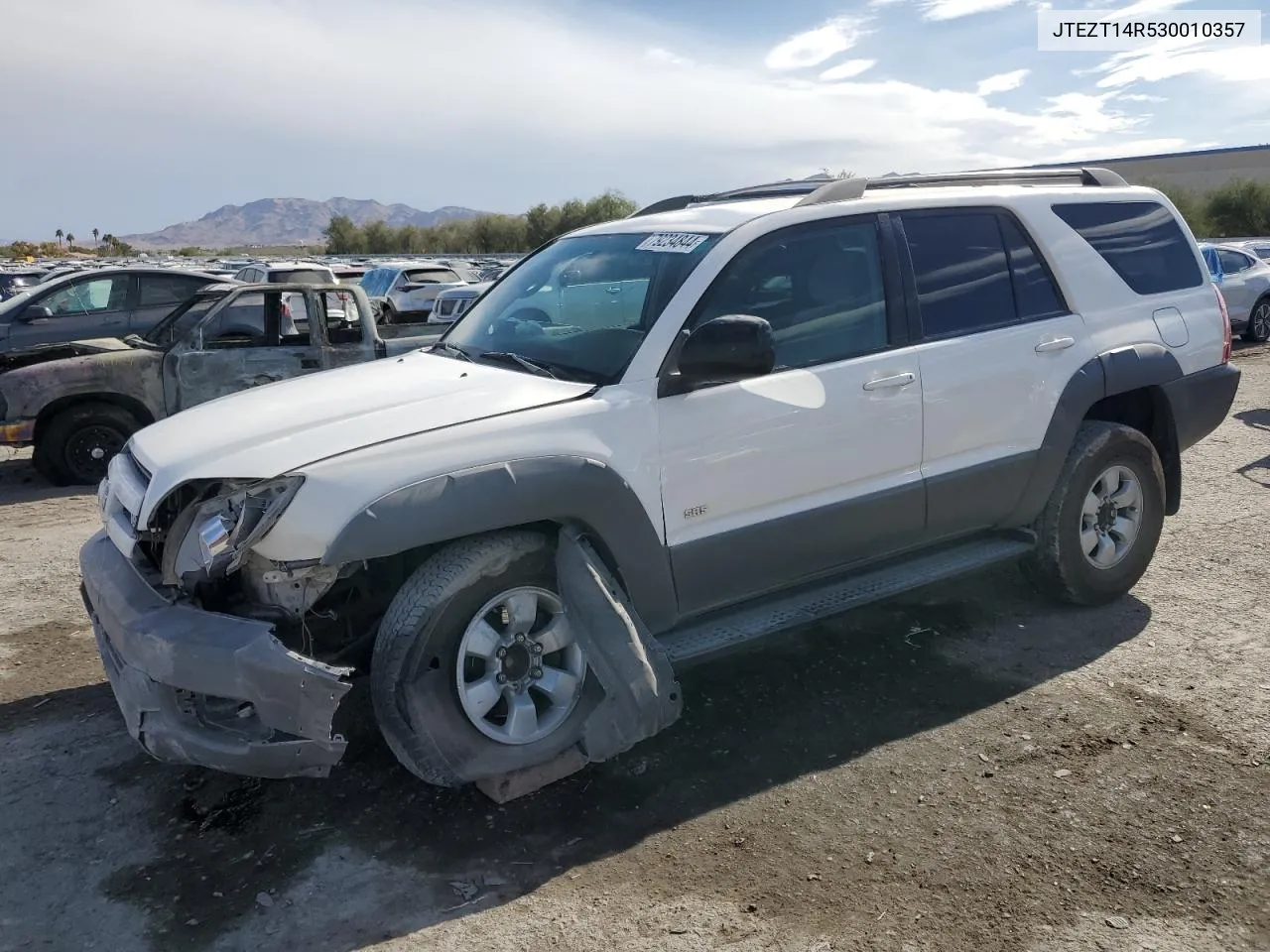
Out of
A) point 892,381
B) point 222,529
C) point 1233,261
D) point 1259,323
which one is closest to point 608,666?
point 222,529

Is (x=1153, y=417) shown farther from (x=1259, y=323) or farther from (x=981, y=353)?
(x=1259, y=323)

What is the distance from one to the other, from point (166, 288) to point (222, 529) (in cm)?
Result: 953

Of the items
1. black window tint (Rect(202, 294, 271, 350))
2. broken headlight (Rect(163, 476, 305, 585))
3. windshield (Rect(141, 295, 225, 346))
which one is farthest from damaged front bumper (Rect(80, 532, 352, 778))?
windshield (Rect(141, 295, 225, 346))

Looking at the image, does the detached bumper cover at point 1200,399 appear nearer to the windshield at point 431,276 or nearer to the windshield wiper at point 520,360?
the windshield wiper at point 520,360

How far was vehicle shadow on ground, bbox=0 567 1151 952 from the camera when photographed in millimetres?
3041

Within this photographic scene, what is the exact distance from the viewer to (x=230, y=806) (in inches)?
138

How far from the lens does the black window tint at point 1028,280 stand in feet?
15.1

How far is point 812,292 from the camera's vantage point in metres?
4.01

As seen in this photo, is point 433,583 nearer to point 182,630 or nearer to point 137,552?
point 182,630

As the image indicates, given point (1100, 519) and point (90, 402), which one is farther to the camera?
point (90, 402)

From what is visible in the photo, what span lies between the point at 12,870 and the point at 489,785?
Answer: 148cm

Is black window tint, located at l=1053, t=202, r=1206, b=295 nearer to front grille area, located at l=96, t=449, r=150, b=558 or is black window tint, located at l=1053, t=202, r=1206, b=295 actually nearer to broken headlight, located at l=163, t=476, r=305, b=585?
broken headlight, located at l=163, t=476, r=305, b=585

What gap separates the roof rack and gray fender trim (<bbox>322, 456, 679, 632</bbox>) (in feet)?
5.08

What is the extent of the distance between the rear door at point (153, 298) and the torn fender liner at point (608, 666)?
9465 mm
